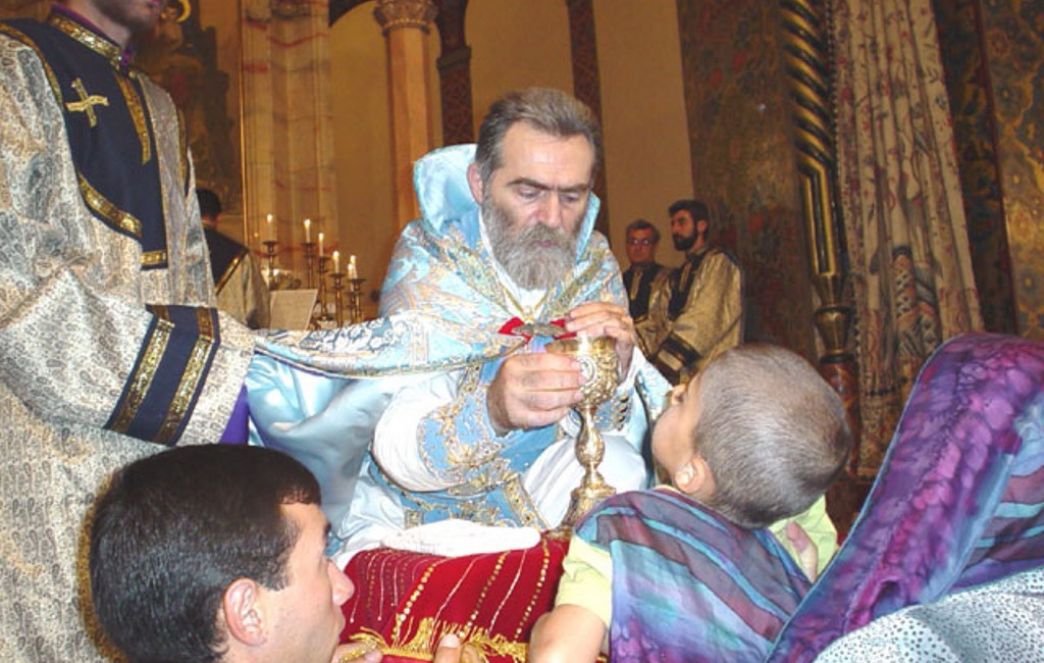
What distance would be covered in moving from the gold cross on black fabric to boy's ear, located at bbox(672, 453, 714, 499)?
1.41m

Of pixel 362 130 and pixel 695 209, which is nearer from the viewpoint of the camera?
pixel 695 209

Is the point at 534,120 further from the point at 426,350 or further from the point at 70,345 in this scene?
the point at 70,345

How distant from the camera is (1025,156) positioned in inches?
242

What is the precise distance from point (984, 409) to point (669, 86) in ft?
32.4

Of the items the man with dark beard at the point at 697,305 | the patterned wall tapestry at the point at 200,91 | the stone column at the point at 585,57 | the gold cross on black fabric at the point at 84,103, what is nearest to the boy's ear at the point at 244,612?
the gold cross on black fabric at the point at 84,103

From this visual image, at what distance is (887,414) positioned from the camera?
19.7 ft

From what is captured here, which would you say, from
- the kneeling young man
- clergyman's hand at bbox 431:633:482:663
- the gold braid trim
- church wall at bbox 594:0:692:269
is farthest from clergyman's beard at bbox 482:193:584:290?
church wall at bbox 594:0:692:269

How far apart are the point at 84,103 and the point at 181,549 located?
121cm

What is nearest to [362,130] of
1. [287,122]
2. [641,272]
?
[287,122]

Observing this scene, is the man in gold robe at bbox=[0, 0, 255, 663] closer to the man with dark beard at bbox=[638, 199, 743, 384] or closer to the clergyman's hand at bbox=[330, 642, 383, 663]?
the clergyman's hand at bbox=[330, 642, 383, 663]

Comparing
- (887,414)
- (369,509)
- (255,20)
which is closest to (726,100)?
(887,414)

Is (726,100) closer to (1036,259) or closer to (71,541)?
(1036,259)

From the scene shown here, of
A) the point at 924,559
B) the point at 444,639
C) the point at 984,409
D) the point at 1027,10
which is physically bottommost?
the point at 444,639

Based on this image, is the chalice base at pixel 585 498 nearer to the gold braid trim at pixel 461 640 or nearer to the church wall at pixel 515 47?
the gold braid trim at pixel 461 640
